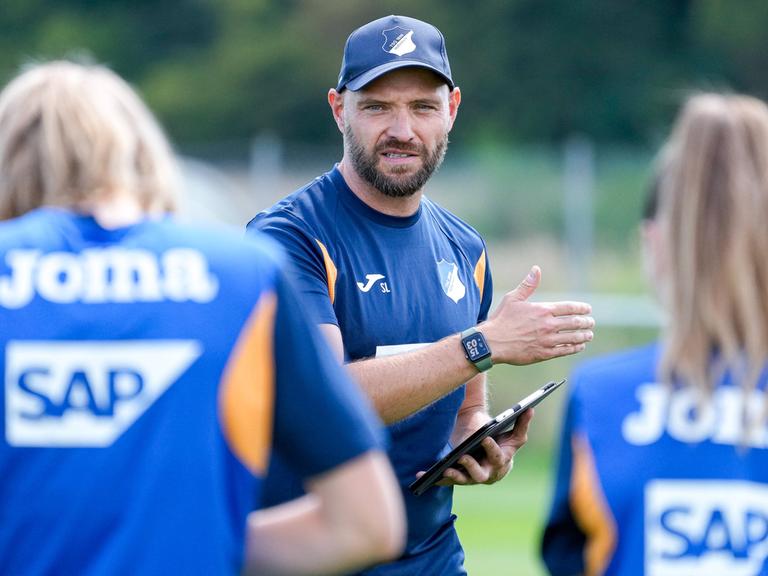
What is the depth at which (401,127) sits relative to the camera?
183 inches

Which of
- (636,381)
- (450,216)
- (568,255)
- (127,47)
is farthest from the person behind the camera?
(127,47)

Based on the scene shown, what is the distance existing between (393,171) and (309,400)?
7.22ft

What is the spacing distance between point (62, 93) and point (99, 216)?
25 cm

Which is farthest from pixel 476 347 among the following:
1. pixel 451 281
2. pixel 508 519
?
pixel 508 519

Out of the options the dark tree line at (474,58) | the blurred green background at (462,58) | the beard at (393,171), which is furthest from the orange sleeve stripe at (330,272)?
the dark tree line at (474,58)

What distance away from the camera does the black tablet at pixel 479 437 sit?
4184mm

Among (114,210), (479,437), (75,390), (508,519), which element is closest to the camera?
(75,390)

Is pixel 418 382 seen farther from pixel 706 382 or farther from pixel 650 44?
pixel 650 44

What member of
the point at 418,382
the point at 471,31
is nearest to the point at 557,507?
the point at 418,382

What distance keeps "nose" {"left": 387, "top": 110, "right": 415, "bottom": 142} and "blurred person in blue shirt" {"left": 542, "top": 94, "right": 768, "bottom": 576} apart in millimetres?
1912

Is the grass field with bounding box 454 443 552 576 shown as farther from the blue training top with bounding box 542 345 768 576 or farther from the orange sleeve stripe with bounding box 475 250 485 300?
the blue training top with bounding box 542 345 768 576

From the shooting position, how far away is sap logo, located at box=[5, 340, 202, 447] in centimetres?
240

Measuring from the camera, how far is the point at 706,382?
8.87 feet

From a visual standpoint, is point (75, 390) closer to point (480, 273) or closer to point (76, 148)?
point (76, 148)
